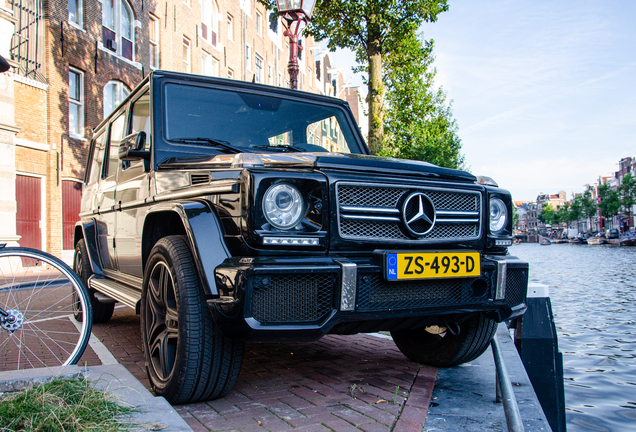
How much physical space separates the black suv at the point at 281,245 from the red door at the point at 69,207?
46.2 feet

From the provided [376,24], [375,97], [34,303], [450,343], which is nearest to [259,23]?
[376,24]

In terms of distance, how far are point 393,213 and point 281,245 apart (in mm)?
651

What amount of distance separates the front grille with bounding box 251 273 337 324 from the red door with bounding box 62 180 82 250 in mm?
15709

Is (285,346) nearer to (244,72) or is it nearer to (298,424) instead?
(298,424)

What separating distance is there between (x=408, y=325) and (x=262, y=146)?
1.56m

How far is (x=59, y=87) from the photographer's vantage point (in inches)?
623

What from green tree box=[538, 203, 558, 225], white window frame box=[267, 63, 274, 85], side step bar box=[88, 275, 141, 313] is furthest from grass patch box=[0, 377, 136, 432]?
green tree box=[538, 203, 558, 225]

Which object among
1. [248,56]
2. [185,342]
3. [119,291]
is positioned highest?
[248,56]

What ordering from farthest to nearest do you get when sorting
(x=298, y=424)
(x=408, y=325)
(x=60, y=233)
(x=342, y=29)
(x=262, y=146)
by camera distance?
(x=60, y=233) → (x=342, y=29) → (x=262, y=146) → (x=408, y=325) → (x=298, y=424)

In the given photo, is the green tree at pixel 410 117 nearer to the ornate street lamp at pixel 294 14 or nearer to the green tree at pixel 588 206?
the ornate street lamp at pixel 294 14

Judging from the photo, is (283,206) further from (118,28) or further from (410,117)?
(410,117)

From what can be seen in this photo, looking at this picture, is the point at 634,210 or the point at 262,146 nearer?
the point at 262,146

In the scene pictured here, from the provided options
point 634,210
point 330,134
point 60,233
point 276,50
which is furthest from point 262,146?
point 634,210

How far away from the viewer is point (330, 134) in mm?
4246
